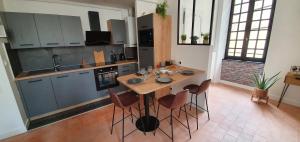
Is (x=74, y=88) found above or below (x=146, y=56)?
below

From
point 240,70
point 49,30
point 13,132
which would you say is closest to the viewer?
point 13,132

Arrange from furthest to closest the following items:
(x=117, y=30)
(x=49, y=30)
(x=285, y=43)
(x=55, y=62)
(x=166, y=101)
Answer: (x=117, y=30) → (x=55, y=62) → (x=285, y=43) → (x=49, y=30) → (x=166, y=101)

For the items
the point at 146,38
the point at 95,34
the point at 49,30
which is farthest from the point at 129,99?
the point at 49,30

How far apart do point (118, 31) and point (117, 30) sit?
35mm

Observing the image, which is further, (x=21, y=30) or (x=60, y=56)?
(x=60, y=56)

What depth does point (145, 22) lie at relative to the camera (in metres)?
2.82

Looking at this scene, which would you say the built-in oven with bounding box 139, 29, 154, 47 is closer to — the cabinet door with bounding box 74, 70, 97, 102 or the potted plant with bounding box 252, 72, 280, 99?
the cabinet door with bounding box 74, 70, 97, 102

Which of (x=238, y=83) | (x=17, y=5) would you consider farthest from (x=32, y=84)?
(x=238, y=83)

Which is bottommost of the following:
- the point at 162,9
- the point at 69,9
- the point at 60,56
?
the point at 60,56

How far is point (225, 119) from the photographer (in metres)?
2.30

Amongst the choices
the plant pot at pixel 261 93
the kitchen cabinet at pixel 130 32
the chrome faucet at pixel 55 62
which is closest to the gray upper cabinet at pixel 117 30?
the kitchen cabinet at pixel 130 32

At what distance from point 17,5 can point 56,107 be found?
7.01 feet

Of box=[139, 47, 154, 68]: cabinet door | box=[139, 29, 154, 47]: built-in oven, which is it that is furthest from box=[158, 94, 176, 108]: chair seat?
box=[139, 29, 154, 47]: built-in oven

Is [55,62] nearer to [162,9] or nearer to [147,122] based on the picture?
[147,122]
